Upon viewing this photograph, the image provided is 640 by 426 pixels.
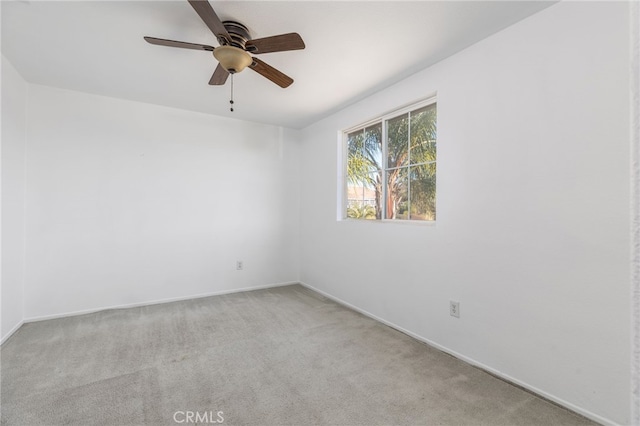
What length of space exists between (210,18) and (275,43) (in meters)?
0.39

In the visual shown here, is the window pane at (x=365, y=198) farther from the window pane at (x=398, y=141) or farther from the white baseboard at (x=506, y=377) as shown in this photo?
the white baseboard at (x=506, y=377)

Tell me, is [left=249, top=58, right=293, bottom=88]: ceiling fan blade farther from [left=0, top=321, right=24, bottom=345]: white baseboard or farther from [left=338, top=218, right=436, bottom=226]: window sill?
[left=0, top=321, right=24, bottom=345]: white baseboard

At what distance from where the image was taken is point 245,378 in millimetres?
2102

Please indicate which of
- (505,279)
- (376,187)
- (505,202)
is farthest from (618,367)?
(376,187)

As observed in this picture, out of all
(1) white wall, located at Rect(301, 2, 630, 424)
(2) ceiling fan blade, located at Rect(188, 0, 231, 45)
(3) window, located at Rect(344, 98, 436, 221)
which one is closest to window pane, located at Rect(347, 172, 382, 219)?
(3) window, located at Rect(344, 98, 436, 221)

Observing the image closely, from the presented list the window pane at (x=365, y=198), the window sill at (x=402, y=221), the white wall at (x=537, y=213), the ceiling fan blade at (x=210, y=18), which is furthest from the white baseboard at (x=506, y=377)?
the ceiling fan blade at (x=210, y=18)

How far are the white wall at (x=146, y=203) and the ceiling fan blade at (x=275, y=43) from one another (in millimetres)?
2196

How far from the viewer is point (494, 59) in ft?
7.16

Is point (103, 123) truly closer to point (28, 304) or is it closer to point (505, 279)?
point (28, 304)

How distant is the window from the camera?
2.75 meters

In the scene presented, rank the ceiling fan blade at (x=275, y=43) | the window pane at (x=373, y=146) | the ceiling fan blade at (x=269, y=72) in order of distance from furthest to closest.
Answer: the window pane at (x=373, y=146) → the ceiling fan blade at (x=269, y=72) → the ceiling fan blade at (x=275, y=43)

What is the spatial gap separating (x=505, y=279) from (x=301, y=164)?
3.18m

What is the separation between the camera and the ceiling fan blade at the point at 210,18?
63.4 inches

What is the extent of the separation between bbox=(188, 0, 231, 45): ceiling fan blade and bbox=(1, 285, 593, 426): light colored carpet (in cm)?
223
